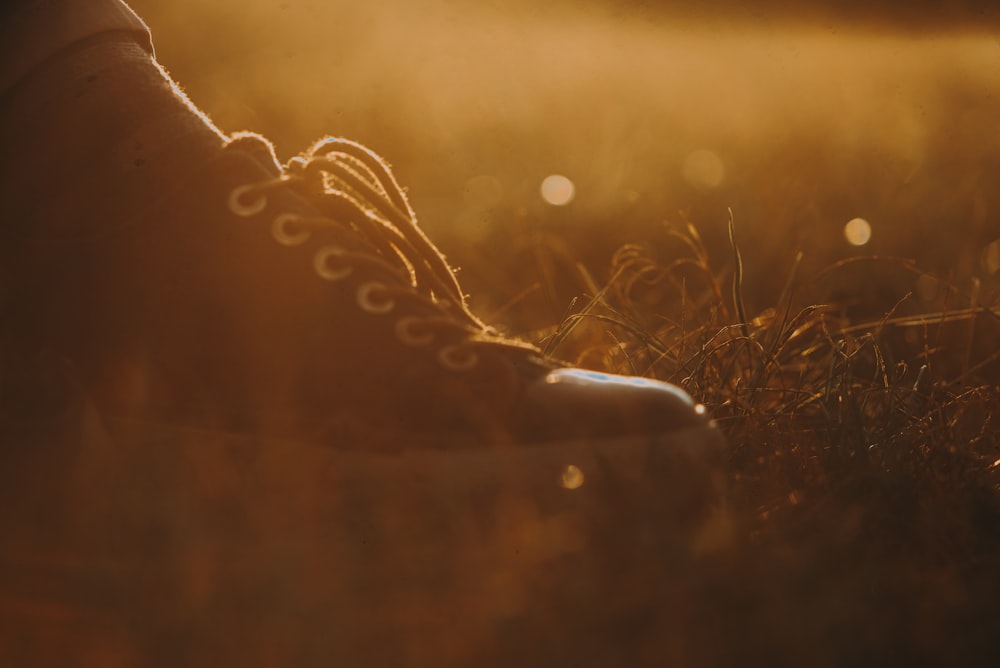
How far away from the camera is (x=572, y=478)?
1264 millimetres

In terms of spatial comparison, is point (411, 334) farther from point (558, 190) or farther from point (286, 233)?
point (558, 190)

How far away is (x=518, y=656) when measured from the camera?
1122 millimetres

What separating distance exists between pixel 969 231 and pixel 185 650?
2729 millimetres

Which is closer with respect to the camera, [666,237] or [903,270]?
[903,270]

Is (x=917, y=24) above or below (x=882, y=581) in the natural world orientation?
above

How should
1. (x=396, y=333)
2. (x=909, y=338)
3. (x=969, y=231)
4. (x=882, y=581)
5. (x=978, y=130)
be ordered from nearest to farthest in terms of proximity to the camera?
1. (x=882, y=581)
2. (x=396, y=333)
3. (x=909, y=338)
4. (x=969, y=231)
5. (x=978, y=130)

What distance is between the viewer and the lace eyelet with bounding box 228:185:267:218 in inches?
58.4

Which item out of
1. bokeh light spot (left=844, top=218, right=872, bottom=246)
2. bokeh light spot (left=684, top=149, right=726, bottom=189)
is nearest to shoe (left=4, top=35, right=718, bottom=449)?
bokeh light spot (left=844, top=218, right=872, bottom=246)

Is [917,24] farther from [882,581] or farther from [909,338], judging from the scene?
[882,581]

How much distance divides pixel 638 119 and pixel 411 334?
329 centimetres

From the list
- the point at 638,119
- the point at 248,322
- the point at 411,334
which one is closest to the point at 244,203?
the point at 248,322

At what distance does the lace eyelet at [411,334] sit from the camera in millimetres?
1397

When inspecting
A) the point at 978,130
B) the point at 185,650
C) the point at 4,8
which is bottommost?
the point at 185,650

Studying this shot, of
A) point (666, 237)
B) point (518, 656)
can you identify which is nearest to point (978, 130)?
point (666, 237)
